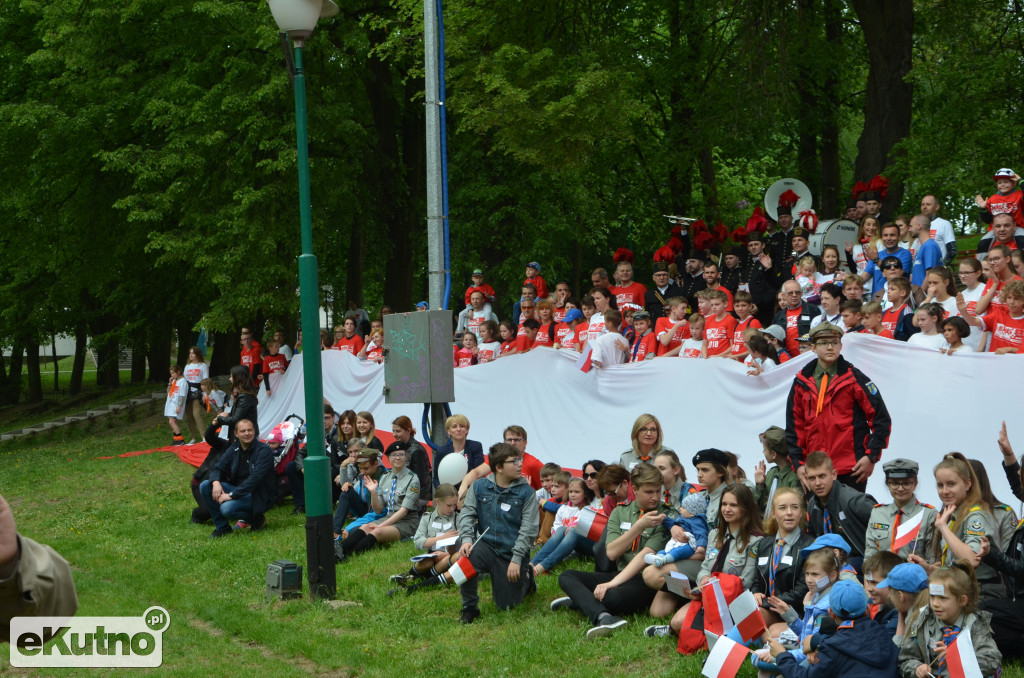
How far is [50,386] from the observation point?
55.1m

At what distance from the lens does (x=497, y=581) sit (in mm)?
8992

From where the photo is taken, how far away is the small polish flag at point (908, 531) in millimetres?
6953

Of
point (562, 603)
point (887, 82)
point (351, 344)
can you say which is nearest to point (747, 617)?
point (562, 603)

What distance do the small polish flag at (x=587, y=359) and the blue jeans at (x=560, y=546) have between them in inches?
151

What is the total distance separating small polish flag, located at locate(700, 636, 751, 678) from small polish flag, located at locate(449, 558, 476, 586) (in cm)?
254

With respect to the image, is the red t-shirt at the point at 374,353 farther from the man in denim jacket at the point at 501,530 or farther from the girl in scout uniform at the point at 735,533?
the girl in scout uniform at the point at 735,533

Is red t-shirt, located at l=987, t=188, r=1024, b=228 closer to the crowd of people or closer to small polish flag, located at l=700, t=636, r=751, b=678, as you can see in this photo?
the crowd of people

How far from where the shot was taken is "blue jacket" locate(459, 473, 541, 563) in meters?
9.08

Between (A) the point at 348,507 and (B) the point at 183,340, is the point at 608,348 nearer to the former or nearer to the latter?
(A) the point at 348,507

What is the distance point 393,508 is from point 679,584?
4564mm

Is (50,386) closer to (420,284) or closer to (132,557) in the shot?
(420,284)

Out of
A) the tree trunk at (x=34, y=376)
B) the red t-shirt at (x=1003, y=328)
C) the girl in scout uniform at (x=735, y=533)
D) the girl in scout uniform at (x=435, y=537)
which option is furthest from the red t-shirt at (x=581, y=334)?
the tree trunk at (x=34, y=376)

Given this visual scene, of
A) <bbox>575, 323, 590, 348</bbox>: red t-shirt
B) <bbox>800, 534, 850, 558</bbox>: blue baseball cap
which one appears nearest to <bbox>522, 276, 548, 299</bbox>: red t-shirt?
<bbox>575, 323, 590, 348</bbox>: red t-shirt

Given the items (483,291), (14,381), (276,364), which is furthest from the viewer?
(14,381)
